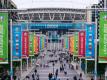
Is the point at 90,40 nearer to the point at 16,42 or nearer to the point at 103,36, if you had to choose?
the point at 103,36

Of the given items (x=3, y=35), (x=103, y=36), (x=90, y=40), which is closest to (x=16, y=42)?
(x=3, y=35)

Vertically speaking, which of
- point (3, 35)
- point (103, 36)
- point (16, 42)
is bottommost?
point (16, 42)

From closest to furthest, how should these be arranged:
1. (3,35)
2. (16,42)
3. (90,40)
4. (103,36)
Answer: (103,36) < (3,35) < (16,42) < (90,40)

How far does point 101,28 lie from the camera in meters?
29.3

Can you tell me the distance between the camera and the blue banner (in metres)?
34.2

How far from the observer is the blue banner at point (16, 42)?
112 feet

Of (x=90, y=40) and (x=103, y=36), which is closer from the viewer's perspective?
(x=103, y=36)

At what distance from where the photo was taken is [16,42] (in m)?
34.9

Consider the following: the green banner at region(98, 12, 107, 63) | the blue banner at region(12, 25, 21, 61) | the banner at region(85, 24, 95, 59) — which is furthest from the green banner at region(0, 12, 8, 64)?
the banner at region(85, 24, 95, 59)

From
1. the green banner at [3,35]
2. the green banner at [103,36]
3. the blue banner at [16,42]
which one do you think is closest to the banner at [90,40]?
the green banner at [103,36]

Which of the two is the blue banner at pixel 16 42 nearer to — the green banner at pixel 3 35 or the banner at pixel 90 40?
the green banner at pixel 3 35

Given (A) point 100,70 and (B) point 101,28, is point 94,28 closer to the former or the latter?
(B) point 101,28

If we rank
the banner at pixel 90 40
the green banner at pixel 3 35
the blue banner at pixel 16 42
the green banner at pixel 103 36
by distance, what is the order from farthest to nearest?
the blue banner at pixel 16 42, the banner at pixel 90 40, the green banner at pixel 3 35, the green banner at pixel 103 36

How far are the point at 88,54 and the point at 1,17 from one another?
889 cm
